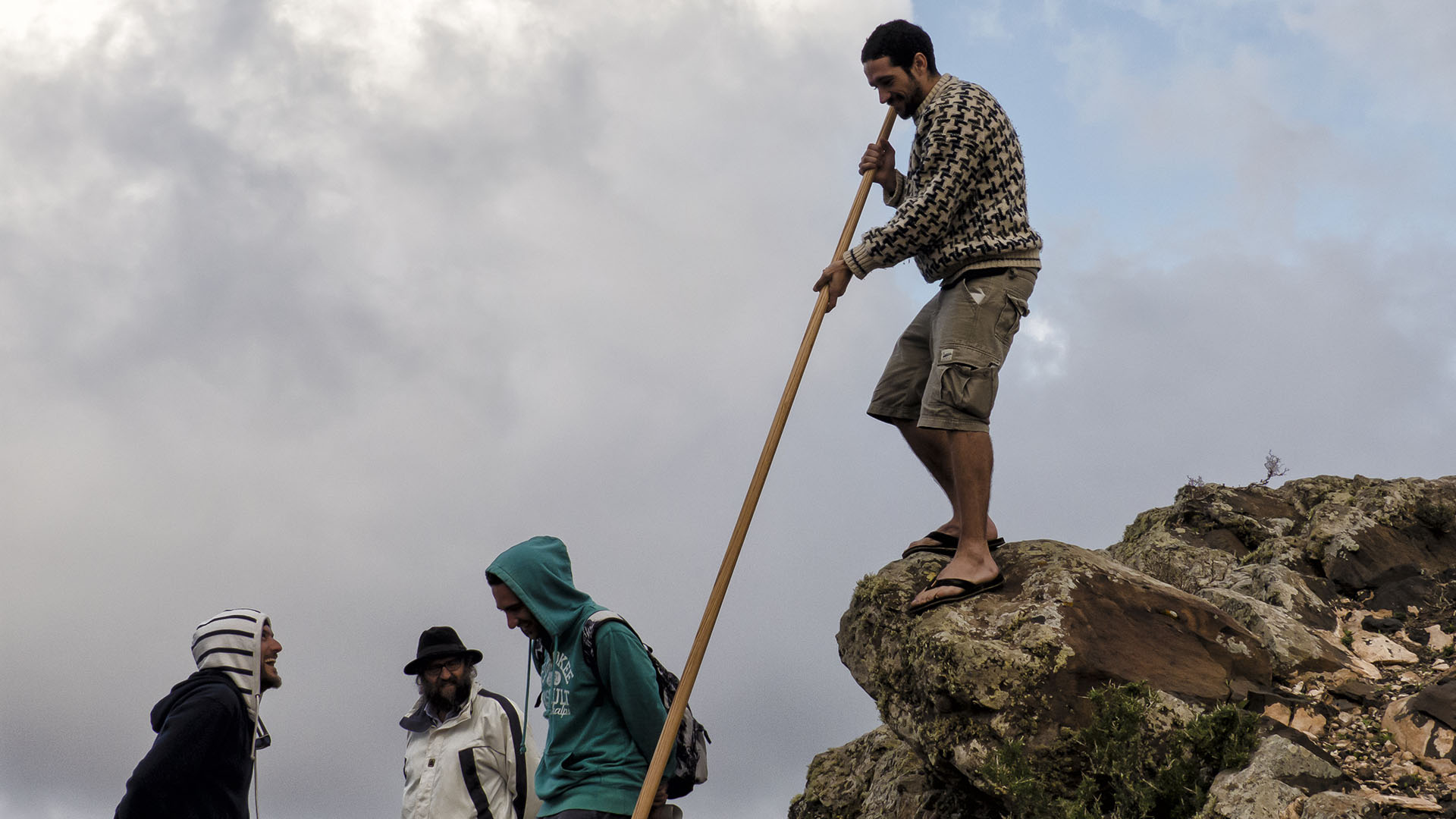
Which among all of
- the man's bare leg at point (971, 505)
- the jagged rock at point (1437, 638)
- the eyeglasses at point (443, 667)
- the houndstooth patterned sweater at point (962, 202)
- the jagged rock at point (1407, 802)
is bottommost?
the jagged rock at point (1407, 802)

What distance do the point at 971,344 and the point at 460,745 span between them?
3632mm

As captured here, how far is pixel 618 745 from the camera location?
16.7 ft

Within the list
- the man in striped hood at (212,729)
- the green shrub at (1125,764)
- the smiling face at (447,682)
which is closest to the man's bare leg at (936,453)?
the green shrub at (1125,764)

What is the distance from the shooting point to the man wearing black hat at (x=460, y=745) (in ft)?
21.7

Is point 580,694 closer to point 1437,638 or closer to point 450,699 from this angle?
point 450,699

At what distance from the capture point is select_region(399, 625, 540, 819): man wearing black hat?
6.62 m

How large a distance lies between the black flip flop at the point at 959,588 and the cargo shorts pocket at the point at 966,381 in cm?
101

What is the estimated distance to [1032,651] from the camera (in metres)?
6.53

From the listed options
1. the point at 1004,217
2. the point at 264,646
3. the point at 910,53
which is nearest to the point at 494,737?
the point at 264,646

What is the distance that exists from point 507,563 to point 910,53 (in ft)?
12.4

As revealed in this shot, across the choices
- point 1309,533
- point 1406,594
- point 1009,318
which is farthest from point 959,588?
point 1309,533

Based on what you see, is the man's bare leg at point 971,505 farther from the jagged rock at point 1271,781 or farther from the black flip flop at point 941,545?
the jagged rock at point 1271,781

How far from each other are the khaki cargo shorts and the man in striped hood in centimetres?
370

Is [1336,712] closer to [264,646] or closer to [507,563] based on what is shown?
[507,563]
